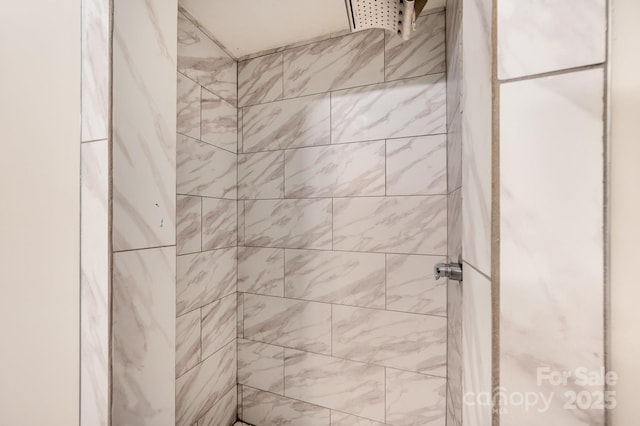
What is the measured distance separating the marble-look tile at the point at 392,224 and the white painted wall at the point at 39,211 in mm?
990

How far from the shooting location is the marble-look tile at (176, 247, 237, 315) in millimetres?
1233

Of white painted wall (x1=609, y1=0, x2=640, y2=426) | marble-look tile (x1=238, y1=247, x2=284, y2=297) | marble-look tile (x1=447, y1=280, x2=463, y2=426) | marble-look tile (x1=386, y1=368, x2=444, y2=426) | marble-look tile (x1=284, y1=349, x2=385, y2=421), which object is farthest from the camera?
marble-look tile (x1=238, y1=247, x2=284, y2=297)

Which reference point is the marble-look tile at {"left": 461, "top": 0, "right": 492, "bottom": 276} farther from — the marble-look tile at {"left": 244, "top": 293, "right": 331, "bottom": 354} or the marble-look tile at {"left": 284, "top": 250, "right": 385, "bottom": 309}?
the marble-look tile at {"left": 244, "top": 293, "right": 331, "bottom": 354}

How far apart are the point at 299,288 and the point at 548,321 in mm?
1278

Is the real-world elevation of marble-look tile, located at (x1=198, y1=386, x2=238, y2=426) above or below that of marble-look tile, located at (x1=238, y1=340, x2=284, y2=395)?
below

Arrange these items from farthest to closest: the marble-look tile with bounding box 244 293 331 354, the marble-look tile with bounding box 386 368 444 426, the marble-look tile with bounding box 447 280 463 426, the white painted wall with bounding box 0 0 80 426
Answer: the marble-look tile with bounding box 244 293 331 354, the marble-look tile with bounding box 386 368 444 426, the marble-look tile with bounding box 447 280 463 426, the white painted wall with bounding box 0 0 80 426

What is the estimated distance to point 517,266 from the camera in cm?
23

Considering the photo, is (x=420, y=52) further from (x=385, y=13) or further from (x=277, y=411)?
(x=277, y=411)

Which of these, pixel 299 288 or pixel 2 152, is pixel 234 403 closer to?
pixel 299 288

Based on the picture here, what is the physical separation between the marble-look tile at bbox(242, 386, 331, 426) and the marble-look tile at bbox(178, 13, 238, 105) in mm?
1650

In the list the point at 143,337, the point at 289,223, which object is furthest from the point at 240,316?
the point at 143,337

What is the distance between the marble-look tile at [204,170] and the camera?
48.9 inches

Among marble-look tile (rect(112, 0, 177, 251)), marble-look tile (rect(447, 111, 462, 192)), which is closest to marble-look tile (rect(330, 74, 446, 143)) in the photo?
marble-look tile (rect(447, 111, 462, 192))

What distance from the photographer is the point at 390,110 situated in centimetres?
129
